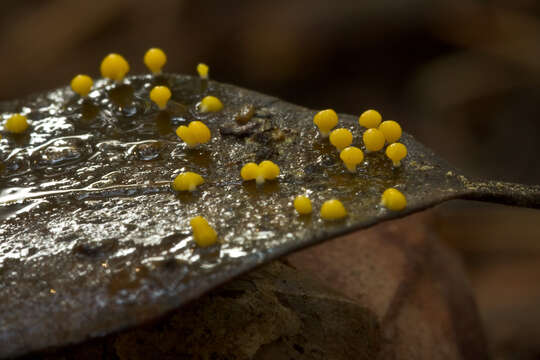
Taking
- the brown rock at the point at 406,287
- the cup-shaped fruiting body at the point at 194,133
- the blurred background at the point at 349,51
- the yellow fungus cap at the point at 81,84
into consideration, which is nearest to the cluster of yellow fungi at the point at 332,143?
the cup-shaped fruiting body at the point at 194,133

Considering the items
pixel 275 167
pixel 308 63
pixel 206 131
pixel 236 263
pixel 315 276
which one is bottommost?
pixel 315 276

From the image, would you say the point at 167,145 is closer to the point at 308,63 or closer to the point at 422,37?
the point at 308,63

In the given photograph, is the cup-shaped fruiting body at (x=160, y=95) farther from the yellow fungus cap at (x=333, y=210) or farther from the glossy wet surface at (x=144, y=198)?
the yellow fungus cap at (x=333, y=210)

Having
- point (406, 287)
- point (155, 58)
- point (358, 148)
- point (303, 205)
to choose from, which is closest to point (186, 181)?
point (303, 205)

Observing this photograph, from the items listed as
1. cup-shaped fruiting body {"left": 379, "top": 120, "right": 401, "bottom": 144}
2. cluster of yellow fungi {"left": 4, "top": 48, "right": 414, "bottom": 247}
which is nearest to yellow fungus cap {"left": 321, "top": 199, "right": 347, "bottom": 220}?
cluster of yellow fungi {"left": 4, "top": 48, "right": 414, "bottom": 247}

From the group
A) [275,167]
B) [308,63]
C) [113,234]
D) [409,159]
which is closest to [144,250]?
[113,234]

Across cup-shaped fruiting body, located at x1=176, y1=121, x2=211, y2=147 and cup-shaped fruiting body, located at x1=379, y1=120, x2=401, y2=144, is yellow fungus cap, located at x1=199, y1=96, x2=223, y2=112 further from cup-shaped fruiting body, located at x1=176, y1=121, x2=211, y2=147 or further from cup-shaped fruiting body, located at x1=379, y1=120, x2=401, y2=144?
cup-shaped fruiting body, located at x1=379, y1=120, x2=401, y2=144
